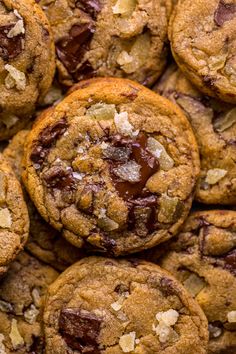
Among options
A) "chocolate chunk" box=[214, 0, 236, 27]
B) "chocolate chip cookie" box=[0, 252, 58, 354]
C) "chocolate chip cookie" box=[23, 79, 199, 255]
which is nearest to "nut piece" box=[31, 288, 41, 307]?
"chocolate chip cookie" box=[0, 252, 58, 354]

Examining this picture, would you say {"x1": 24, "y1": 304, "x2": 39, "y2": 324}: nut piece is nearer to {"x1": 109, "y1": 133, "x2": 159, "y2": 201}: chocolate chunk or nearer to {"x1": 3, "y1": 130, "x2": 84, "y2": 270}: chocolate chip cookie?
{"x1": 3, "y1": 130, "x2": 84, "y2": 270}: chocolate chip cookie

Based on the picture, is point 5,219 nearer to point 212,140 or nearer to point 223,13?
point 212,140

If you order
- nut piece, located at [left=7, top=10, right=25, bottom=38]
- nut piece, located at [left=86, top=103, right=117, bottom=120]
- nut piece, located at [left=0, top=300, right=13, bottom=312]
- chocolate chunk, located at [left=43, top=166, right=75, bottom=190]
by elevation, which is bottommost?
nut piece, located at [left=0, top=300, right=13, bottom=312]

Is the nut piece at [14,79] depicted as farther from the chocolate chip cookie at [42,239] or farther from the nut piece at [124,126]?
the nut piece at [124,126]

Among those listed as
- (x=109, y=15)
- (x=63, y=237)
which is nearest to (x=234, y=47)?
(x=109, y=15)

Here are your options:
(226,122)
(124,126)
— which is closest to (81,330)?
(124,126)

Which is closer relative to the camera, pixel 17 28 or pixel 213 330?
pixel 17 28

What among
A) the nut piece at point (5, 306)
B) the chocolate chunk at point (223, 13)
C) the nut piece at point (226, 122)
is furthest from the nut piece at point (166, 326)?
the chocolate chunk at point (223, 13)
